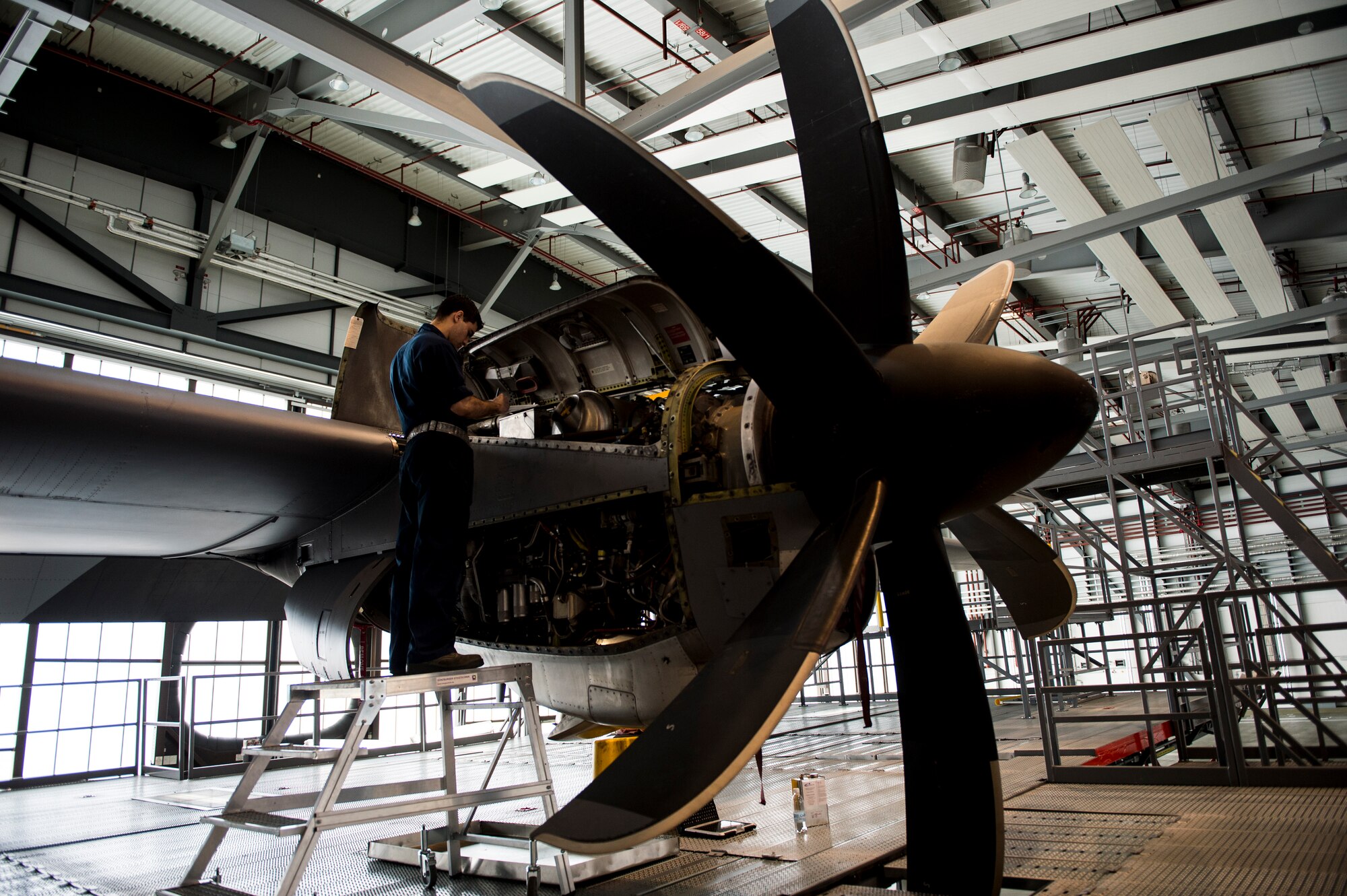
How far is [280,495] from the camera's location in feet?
16.8

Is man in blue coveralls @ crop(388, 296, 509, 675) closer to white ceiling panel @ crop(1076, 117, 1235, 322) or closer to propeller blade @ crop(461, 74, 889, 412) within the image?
propeller blade @ crop(461, 74, 889, 412)

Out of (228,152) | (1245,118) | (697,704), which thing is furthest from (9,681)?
(1245,118)

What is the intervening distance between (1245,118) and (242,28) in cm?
1315

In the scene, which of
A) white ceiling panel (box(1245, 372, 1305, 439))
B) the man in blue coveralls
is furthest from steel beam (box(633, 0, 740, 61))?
white ceiling panel (box(1245, 372, 1305, 439))

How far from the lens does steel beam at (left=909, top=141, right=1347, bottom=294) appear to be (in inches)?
337

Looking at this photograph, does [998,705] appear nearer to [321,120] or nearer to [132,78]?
[321,120]

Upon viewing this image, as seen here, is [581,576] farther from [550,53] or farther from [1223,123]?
[1223,123]

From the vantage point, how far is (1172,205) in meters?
9.27

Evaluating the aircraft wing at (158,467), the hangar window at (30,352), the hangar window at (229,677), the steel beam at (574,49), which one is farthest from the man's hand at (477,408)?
the hangar window at (229,677)

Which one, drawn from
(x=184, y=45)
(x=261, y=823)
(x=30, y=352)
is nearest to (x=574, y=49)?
(x=261, y=823)

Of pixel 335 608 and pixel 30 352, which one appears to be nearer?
pixel 335 608

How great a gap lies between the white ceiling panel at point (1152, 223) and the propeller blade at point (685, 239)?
26.3 feet

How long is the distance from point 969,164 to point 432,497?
9166 millimetres

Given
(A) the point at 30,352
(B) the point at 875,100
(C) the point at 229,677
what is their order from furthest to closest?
1. (C) the point at 229,677
2. (A) the point at 30,352
3. (B) the point at 875,100
